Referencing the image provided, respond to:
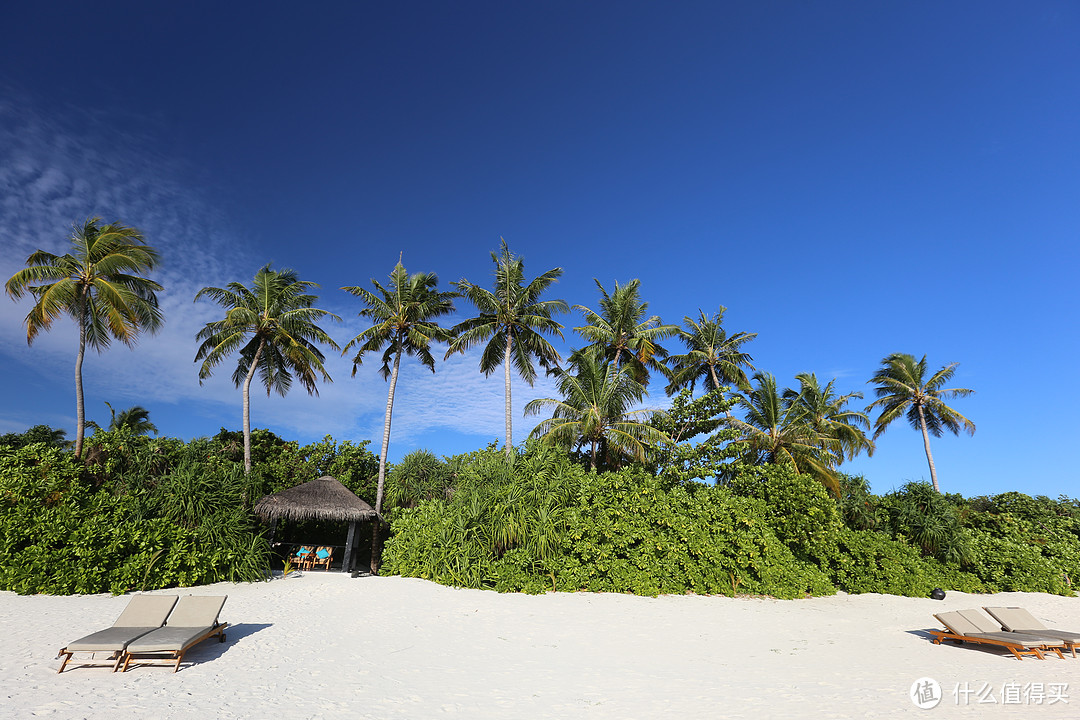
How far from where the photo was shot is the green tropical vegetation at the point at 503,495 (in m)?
12.2

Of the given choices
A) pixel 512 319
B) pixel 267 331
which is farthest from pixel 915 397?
pixel 267 331

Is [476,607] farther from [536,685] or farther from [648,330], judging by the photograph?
[648,330]

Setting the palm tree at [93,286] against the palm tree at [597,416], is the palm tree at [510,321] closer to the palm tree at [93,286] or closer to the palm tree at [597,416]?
the palm tree at [597,416]

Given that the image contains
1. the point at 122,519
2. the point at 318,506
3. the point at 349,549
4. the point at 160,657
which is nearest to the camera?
the point at 160,657

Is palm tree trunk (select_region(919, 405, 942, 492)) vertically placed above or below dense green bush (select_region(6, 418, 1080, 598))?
above

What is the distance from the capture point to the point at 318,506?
50.3 feet

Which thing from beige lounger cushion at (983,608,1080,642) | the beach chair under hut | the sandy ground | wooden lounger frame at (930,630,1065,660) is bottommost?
the sandy ground

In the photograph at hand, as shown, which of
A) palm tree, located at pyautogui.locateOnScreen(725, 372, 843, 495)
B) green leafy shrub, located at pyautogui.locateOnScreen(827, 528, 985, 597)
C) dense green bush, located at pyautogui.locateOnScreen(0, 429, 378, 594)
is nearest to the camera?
dense green bush, located at pyautogui.locateOnScreen(0, 429, 378, 594)

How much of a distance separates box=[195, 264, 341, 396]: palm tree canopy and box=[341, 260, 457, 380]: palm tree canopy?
55.3 inches

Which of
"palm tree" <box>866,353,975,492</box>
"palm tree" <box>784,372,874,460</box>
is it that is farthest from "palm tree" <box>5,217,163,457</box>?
"palm tree" <box>866,353,975,492</box>

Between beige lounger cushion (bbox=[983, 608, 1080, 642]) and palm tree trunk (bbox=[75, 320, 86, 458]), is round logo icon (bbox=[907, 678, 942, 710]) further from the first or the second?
palm tree trunk (bbox=[75, 320, 86, 458])

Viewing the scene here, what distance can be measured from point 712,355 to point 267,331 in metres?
20.8

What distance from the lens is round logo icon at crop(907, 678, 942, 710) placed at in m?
5.37

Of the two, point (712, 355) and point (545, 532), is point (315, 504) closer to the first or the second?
point (545, 532)
